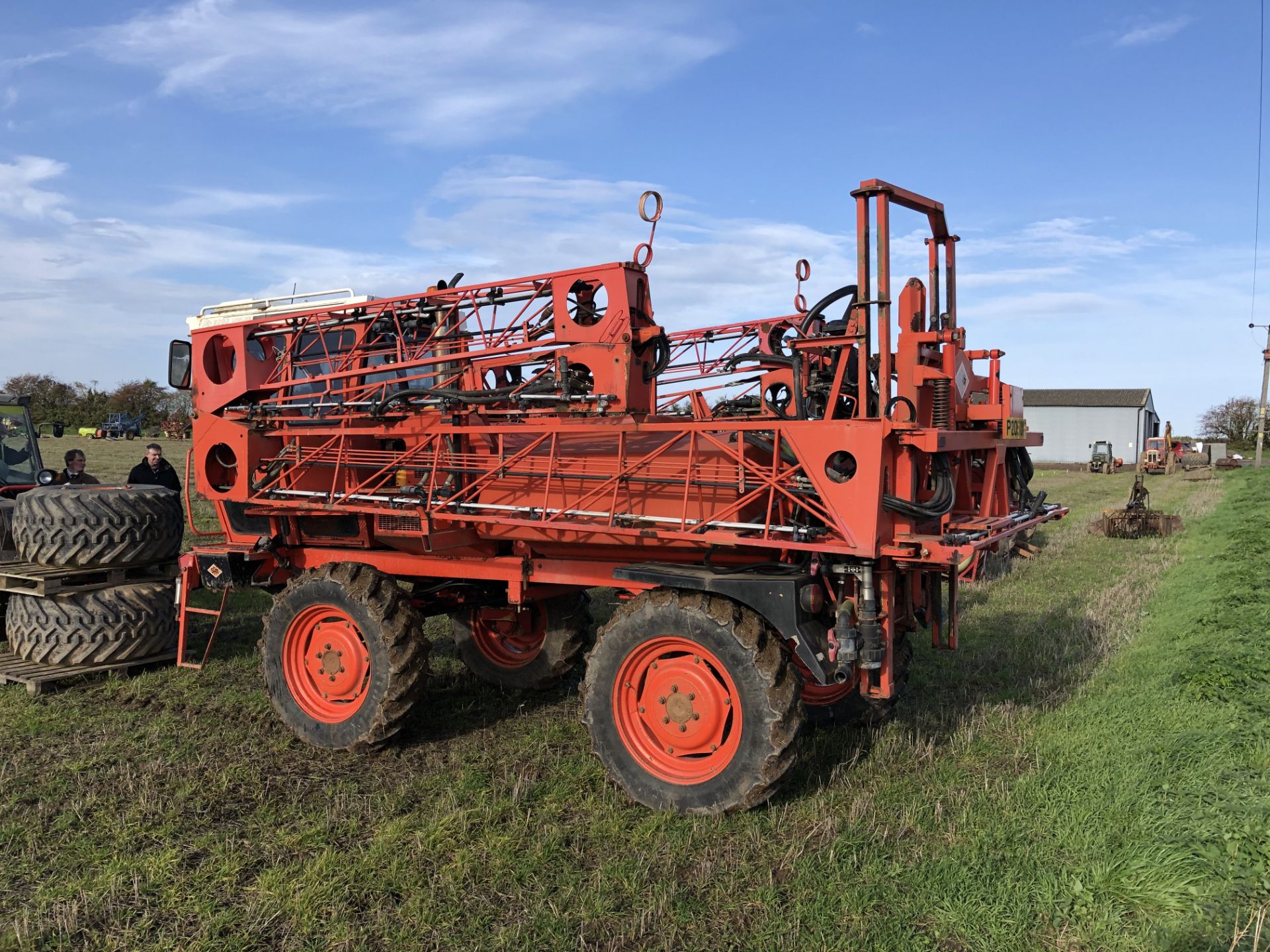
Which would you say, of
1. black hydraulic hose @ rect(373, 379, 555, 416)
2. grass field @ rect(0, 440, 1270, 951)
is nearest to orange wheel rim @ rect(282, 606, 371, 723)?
grass field @ rect(0, 440, 1270, 951)

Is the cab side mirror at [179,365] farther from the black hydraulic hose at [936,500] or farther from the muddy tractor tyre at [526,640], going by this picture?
the black hydraulic hose at [936,500]

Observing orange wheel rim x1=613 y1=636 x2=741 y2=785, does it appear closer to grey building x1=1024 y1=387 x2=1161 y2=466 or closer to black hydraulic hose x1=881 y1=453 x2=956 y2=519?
black hydraulic hose x1=881 y1=453 x2=956 y2=519

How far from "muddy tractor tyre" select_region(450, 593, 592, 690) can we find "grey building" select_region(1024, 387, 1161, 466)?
60.8m

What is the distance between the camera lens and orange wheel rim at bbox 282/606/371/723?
600 cm

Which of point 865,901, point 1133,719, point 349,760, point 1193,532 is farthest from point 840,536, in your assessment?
point 1193,532

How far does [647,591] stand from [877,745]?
191 centimetres

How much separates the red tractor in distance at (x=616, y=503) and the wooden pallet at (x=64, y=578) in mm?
958

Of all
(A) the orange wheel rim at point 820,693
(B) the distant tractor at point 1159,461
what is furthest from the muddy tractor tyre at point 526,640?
(B) the distant tractor at point 1159,461

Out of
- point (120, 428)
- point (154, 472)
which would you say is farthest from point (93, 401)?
point (154, 472)

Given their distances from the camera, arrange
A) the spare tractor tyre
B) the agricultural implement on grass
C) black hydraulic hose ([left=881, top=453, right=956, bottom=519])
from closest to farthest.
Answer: black hydraulic hose ([left=881, top=453, right=956, bottom=519]) < the spare tractor tyre < the agricultural implement on grass

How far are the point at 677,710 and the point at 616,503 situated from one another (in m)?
1.19

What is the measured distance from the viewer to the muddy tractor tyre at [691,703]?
15.1 feet

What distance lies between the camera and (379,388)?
6.31 meters

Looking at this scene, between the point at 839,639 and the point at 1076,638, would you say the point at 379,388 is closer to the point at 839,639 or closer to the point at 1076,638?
the point at 839,639
